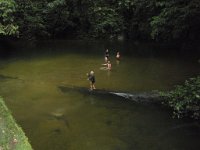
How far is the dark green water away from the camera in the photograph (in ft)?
66.0

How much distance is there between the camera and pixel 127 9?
52281 millimetres

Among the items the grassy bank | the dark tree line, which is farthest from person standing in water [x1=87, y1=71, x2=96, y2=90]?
the dark tree line

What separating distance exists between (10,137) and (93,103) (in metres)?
9.36

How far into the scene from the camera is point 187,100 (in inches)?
821

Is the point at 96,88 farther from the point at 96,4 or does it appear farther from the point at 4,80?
the point at 96,4

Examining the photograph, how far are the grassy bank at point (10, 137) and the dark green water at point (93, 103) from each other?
1.88 meters

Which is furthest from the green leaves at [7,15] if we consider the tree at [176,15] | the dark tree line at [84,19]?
the tree at [176,15]

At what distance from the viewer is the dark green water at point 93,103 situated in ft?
66.0

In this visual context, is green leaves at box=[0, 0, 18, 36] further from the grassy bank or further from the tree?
the grassy bank

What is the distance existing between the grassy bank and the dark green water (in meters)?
1.88

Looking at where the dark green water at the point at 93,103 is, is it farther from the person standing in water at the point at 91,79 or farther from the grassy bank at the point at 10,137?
the grassy bank at the point at 10,137

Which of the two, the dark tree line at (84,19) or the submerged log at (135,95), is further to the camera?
the dark tree line at (84,19)

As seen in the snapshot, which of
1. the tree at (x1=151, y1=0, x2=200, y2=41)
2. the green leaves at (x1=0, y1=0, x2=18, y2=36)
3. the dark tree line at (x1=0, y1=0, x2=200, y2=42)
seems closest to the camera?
the tree at (x1=151, y1=0, x2=200, y2=41)

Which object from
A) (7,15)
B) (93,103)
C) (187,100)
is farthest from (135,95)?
(7,15)
